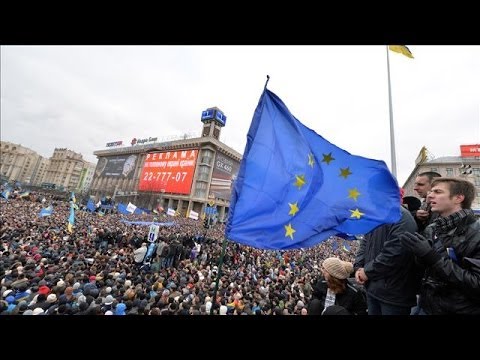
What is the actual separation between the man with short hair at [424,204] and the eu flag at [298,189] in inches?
16.8

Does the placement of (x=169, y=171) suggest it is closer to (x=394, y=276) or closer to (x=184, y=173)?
(x=184, y=173)

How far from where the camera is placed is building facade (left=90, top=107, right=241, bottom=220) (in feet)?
187

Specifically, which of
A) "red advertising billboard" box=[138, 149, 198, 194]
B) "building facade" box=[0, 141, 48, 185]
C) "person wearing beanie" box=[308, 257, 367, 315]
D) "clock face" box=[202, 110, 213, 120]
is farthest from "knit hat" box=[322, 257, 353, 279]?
"building facade" box=[0, 141, 48, 185]

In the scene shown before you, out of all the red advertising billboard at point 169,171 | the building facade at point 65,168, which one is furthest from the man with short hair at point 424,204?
the building facade at point 65,168

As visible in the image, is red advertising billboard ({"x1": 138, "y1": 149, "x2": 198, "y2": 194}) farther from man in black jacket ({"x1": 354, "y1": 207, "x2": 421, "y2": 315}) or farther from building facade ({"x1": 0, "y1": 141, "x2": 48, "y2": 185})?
building facade ({"x1": 0, "y1": 141, "x2": 48, "y2": 185})

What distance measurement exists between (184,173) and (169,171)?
5.67m

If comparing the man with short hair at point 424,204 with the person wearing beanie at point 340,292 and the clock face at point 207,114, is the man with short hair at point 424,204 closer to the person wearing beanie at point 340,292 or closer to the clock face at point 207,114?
the person wearing beanie at point 340,292

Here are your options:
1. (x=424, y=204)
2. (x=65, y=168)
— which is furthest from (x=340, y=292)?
(x=65, y=168)

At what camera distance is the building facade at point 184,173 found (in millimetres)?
56969

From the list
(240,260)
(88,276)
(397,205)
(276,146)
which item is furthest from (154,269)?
(397,205)

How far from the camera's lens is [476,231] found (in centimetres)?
223

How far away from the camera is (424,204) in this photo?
3.34m
